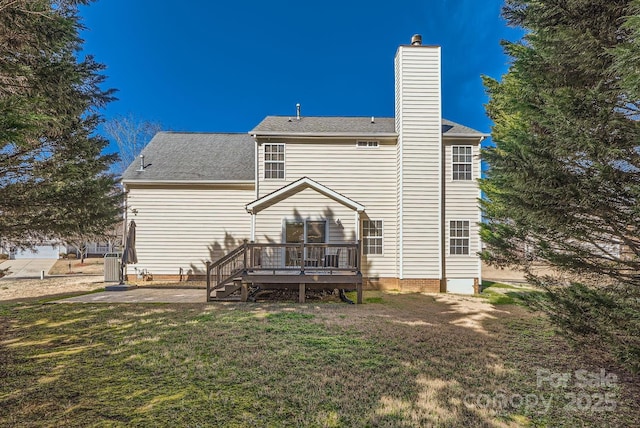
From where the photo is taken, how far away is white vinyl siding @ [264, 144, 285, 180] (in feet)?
39.6

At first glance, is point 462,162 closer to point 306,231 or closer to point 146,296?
point 306,231

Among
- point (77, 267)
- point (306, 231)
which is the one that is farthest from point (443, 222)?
point (77, 267)

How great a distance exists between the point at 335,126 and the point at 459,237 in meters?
7.02

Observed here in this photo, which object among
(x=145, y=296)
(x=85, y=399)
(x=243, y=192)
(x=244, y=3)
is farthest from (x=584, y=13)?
(x=244, y=3)

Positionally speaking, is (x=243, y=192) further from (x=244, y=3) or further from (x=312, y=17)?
(x=312, y=17)

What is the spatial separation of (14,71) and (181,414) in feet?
22.0

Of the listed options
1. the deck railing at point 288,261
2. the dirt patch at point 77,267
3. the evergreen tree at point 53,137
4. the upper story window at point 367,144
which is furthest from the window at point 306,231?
the dirt patch at point 77,267

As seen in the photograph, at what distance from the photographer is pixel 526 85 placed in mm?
5137

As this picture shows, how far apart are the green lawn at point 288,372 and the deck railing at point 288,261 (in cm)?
223

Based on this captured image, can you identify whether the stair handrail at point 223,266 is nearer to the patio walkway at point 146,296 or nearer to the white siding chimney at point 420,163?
the patio walkway at point 146,296

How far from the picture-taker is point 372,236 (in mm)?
12000

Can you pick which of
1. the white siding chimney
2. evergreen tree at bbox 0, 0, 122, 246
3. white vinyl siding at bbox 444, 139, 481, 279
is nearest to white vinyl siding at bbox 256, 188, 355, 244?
the white siding chimney

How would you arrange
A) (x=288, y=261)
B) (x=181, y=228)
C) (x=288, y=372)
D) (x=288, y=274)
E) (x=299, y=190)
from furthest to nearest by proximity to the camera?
(x=181, y=228) < (x=299, y=190) < (x=288, y=261) < (x=288, y=274) < (x=288, y=372)

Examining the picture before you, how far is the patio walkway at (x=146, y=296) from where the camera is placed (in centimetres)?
883
